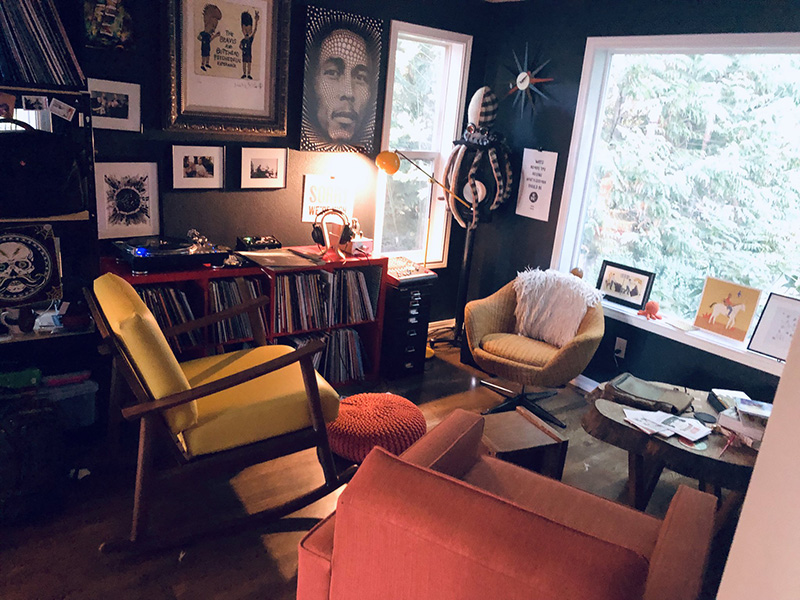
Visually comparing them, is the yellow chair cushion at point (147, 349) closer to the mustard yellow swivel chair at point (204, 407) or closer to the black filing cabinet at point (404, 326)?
the mustard yellow swivel chair at point (204, 407)

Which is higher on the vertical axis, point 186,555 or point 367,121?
point 367,121

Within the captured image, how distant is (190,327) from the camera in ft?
9.37

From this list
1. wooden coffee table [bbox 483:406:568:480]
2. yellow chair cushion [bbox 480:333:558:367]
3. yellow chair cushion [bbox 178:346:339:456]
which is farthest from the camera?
yellow chair cushion [bbox 480:333:558:367]

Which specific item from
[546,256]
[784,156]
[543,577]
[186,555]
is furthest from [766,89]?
[186,555]

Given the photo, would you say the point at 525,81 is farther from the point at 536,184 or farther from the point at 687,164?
the point at 687,164

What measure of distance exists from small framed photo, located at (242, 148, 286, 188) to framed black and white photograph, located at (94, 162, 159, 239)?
52 cm

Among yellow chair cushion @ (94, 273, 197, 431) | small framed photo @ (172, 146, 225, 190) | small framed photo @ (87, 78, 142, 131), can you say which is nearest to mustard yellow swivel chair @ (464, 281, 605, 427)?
small framed photo @ (172, 146, 225, 190)

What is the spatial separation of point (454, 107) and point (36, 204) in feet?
9.59

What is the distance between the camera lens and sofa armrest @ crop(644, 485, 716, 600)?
4.92 ft

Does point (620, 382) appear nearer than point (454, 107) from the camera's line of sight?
Yes

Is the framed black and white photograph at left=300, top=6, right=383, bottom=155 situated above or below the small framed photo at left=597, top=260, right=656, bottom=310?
above

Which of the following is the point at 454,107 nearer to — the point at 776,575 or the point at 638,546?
the point at 638,546

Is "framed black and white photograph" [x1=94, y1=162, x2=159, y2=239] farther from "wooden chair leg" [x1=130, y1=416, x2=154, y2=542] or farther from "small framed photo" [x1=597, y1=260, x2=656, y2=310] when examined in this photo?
"small framed photo" [x1=597, y1=260, x2=656, y2=310]

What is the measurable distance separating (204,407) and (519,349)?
1.92 metres
